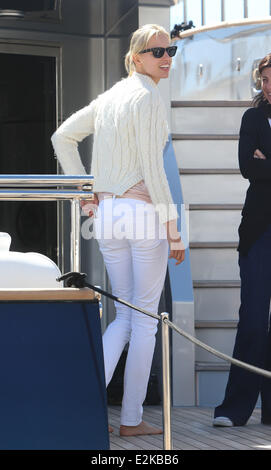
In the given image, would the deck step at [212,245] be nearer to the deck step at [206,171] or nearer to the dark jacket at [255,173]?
the deck step at [206,171]

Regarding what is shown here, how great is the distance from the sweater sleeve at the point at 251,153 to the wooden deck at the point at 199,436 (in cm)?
123

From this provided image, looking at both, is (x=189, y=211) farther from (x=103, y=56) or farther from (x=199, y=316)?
(x=103, y=56)

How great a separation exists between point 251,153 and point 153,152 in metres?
0.71

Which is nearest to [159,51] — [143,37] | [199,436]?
[143,37]

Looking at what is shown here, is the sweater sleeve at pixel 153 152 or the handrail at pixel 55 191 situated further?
the sweater sleeve at pixel 153 152

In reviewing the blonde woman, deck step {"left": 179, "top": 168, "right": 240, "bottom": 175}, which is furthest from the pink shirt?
deck step {"left": 179, "top": 168, "right": 240, "bottom": 175}

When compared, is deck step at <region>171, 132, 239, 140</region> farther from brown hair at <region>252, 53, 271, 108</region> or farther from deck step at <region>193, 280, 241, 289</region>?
brown hair at <region>252, 53, 271, 108</region>

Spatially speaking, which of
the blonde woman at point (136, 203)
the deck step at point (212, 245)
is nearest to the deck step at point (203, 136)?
the deck step at point (212, 245)

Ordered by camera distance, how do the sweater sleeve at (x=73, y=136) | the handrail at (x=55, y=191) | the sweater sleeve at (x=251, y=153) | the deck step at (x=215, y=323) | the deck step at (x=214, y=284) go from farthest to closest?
the deck step at (x=214, y=284), the deck step at (x=215, y=323), the sweater sleeve at (x=251, y=153), the sweater sleeve at (x=73, y=136), the handrail at (x=55, y=191)

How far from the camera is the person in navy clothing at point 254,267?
177 inches

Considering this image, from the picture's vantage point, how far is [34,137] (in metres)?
6.89

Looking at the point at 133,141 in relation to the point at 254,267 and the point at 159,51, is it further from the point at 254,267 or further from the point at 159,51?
the point at 254,267

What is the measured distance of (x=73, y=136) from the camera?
4.41 m
